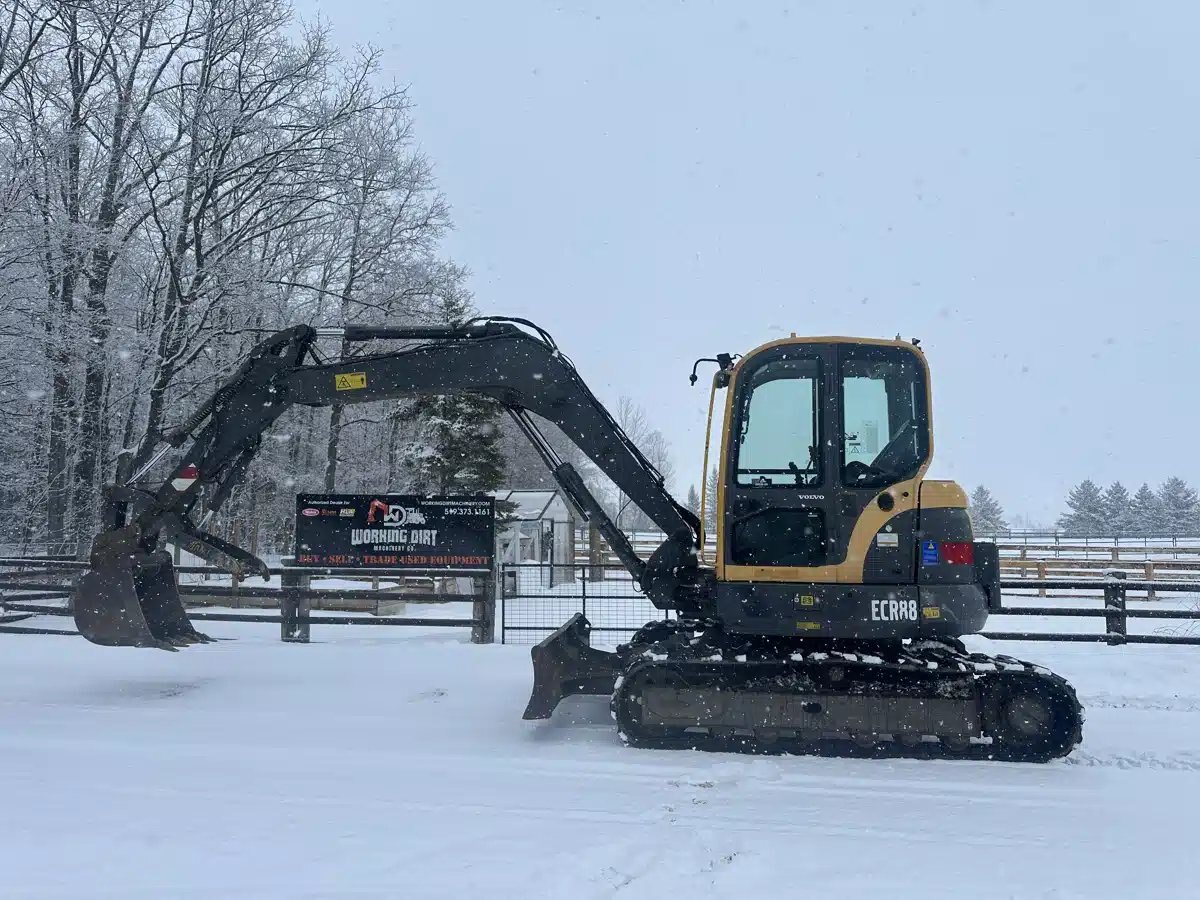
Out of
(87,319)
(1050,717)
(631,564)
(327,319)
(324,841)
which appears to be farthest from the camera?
(327,319)

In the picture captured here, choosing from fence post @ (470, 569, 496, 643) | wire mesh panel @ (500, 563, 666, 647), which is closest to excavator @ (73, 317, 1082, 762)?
fence post @ (470, 569, 496, 643)

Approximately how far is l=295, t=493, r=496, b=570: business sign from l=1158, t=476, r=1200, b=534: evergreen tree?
53061 mm

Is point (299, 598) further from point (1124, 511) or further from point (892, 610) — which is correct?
point (1124, 511)

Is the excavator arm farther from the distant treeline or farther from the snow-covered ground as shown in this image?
the distant treeline

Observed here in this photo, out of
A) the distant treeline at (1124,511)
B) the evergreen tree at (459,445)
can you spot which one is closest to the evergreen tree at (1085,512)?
the distant treeline at (1124,511)

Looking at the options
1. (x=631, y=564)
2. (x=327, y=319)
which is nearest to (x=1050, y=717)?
(x=631, y=564)

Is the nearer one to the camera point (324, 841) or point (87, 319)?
point (324, 841)

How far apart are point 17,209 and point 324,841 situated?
1791 centimetres

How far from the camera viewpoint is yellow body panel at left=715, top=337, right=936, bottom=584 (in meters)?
6.79

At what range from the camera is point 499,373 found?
8.20 metres

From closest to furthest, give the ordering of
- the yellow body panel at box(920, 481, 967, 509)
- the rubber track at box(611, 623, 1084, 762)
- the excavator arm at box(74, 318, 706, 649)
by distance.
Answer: the rubber track at box(611, 623, 1084, 762) < the yellow body panel at box(920, 481, 967, 509) < the excavator arm at box(74, 318, 706, 649)

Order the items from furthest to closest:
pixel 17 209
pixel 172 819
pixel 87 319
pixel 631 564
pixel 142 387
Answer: pixel 142 387 → pixel 87 319 → pixel 17 209 → pixel 631 564 → pixel 172 819

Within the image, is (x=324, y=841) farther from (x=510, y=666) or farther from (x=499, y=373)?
(x=510, y=666)

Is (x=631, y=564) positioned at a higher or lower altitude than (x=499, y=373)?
lower
